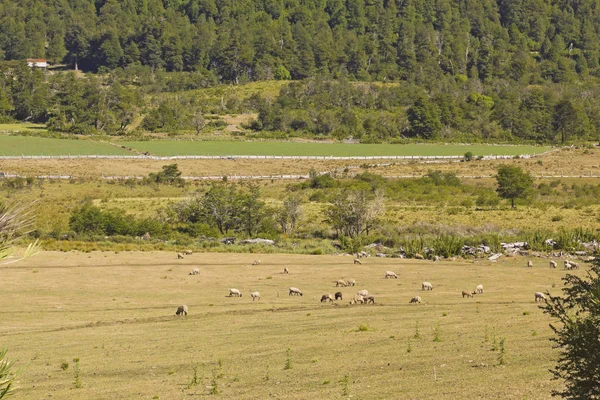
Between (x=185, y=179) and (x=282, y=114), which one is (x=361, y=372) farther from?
(x=282, y=114)

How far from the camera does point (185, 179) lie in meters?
80.7

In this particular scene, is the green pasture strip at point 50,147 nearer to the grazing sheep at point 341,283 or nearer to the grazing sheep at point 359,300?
the grazing sheep at point 341,283

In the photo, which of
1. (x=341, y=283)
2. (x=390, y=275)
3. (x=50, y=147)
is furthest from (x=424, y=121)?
(x=341, y=283)

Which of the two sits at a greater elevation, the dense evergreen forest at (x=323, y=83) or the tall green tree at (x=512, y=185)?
the dense evergreen forest at (x=323, y=83)

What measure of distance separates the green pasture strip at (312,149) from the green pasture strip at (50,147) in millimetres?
3713

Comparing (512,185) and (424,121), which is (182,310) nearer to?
(512,185)

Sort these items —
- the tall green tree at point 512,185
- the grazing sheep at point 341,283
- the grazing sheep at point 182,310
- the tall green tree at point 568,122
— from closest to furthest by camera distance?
the grazing sheep at point 182,310
the grazing sheep at point 341,283
the tall green tree at point 512,185
the tall green tree at point 568,122

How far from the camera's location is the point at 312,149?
347 feet

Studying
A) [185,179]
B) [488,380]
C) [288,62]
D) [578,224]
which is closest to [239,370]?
[488,380]

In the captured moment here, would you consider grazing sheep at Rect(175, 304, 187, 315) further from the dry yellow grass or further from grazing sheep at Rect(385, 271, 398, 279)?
the dry yellow grass

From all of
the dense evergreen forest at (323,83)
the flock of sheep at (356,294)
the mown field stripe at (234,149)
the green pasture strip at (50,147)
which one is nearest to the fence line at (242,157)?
the mown field stripe at (234,149)

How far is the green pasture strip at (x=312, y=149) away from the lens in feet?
328

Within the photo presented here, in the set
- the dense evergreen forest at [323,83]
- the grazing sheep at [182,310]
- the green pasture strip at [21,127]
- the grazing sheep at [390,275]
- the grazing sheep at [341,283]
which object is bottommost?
the grazing sheep at [390,275]

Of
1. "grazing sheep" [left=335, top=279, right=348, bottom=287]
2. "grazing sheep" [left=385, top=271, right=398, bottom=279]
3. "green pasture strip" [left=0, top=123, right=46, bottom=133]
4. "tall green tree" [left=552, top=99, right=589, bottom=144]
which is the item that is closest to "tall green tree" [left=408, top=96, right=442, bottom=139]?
"tall green tree" [left=552, top=99, right=589, bottom=144]
